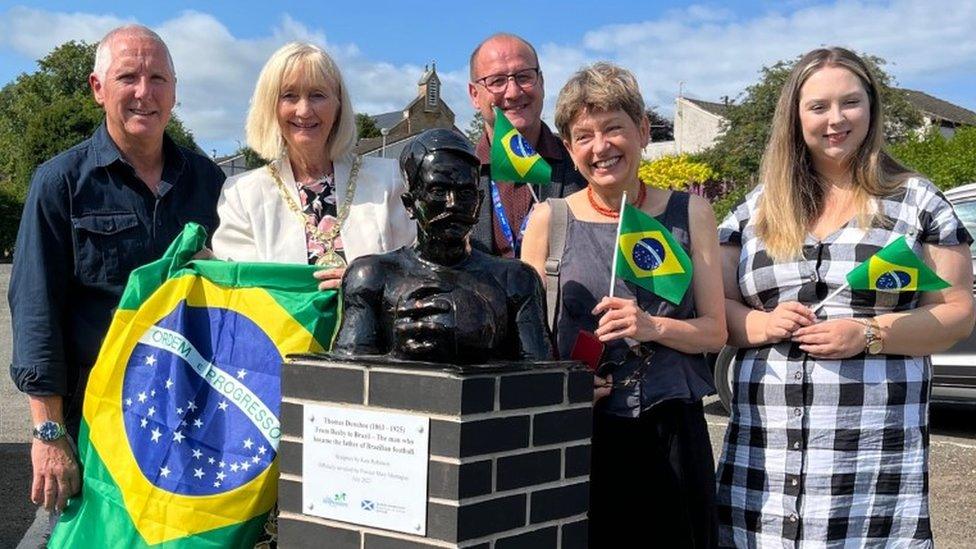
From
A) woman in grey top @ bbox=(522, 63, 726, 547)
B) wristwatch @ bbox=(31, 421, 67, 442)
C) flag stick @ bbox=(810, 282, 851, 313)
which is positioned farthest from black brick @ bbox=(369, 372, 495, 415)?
wristwatch @ bbox=(31, 421, 67, 442)

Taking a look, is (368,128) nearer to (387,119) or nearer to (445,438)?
(387,119)

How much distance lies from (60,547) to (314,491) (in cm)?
107

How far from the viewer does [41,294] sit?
10.1 ft

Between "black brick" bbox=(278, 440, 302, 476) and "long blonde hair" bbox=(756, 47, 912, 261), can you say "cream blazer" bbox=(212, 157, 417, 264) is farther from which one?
"long blonde hair" bbox=(756, 47, 912, 261)

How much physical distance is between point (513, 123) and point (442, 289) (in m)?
1.38

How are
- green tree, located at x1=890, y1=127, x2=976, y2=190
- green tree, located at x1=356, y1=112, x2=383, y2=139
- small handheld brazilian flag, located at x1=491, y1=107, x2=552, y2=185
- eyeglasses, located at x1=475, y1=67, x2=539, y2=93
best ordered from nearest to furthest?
small handheld brazilian flag, located at x1=491, y1=107, x2=552, y2=185
eyeglasses, located at x1=475, y1=67, x2=539, y2=93
green tree, located at x1=890, y1=127, x2=976, y2=190
green tree, located at x1=356, y1=112, x2=383, y2=139

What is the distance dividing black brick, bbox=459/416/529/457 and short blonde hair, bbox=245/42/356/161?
1165 millimetres

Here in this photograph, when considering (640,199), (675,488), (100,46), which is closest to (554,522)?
(675,488)

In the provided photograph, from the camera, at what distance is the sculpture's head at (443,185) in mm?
2324

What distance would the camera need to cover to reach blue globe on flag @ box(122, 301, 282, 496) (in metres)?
2.68

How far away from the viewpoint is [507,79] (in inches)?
139

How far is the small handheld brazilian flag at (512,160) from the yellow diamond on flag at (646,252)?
21.6 inches

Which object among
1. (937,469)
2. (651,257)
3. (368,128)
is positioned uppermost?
(368,128)

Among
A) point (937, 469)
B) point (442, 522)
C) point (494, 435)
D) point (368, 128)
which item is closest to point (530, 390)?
point (494, 435)
